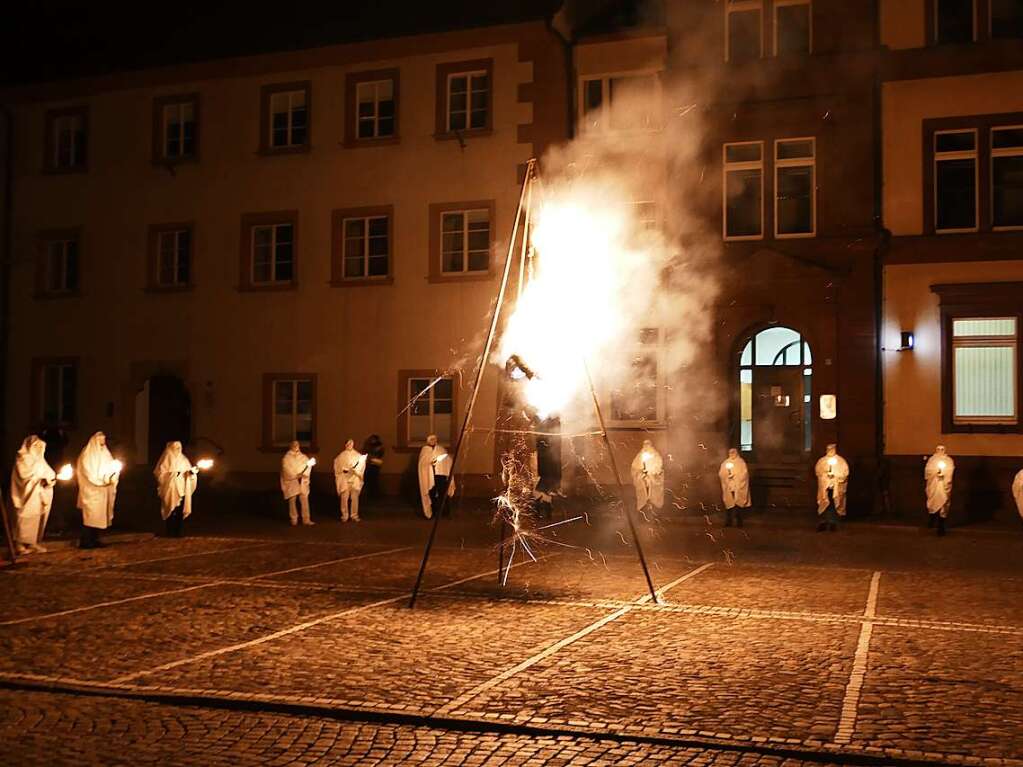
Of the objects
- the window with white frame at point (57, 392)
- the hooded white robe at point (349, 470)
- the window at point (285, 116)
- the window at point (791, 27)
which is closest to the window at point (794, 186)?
the window at point (791, 27)

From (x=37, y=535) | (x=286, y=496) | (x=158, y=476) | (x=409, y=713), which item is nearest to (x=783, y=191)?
(x=286, y=496)

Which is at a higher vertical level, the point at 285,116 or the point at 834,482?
the point at 285,116

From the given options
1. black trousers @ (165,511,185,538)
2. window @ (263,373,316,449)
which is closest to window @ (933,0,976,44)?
window @ (263,373,316,449)

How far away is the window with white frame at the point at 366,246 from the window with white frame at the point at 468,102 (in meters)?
2.76

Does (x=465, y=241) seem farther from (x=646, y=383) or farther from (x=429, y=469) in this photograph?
(x=429, y=469)

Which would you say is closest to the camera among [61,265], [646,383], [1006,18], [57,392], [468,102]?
A: [1006,18]

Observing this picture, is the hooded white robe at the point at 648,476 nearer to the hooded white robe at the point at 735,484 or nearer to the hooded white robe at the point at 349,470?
the hooded white robe at the point at 735,484

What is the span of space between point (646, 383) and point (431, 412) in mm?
5035

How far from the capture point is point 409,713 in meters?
6.95

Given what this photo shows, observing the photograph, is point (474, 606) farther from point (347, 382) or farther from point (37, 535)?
point (347, 382)

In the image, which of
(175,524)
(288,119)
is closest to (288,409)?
(288,119)

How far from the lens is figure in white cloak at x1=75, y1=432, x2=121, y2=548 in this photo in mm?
16609

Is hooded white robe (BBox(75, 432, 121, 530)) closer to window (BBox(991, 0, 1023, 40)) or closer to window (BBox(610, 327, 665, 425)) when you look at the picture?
window (BBox(610, 327, 665, 425))

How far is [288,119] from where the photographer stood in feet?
88.9
